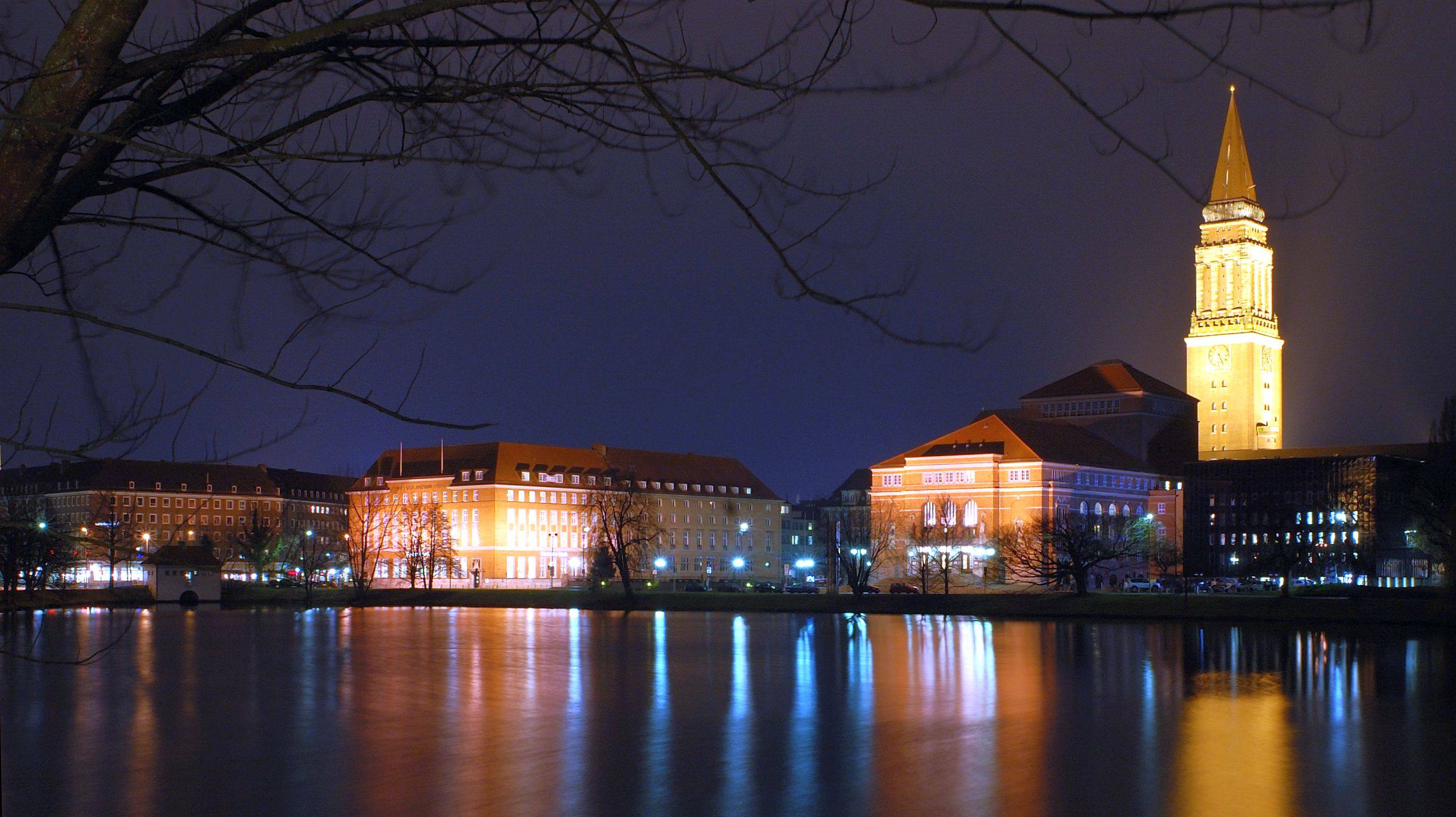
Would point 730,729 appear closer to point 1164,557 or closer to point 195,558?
point 195,558

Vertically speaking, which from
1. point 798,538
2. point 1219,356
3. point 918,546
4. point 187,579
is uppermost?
point 1219,356

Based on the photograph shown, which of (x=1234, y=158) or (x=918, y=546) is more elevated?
(x=1234, y=158)

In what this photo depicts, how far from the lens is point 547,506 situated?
5103 inches

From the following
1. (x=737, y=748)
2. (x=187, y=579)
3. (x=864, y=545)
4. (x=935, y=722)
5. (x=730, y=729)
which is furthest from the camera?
(x=864, y=545)

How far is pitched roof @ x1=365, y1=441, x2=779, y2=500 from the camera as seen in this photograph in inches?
5025

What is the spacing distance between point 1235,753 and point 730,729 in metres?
7.10

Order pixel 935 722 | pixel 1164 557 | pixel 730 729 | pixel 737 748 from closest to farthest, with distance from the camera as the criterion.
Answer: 1. pixel 737 748
2. pixel 730 729
3. pixel 935 722
4. pixel 1164 557

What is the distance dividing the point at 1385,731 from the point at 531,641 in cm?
2727

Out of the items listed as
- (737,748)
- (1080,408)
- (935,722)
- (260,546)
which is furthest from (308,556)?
(737,748)

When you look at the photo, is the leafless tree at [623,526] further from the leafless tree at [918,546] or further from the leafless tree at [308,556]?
the leafless tree at [918,546]

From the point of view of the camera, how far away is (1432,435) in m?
72.2

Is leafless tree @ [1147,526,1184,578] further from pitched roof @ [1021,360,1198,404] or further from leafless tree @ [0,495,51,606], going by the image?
leafless tree @ [0,495,51,606]

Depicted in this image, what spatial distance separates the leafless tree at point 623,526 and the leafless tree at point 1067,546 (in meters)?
19.7

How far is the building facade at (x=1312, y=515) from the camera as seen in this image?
86.4 m
